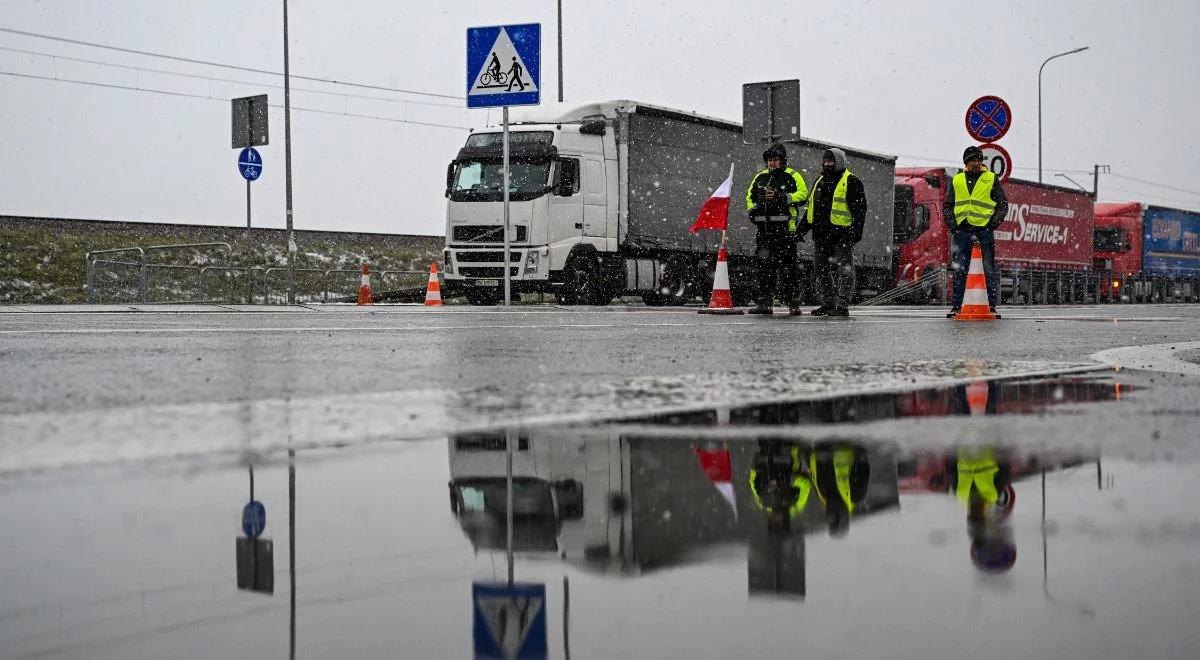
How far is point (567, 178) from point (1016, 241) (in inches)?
641

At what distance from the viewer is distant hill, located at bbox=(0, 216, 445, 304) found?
26.0 meters

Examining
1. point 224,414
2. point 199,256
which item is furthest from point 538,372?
point 199,256

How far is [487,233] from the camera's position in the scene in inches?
842

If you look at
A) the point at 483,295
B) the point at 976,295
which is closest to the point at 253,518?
the point at 976,295

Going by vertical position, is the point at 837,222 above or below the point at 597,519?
above

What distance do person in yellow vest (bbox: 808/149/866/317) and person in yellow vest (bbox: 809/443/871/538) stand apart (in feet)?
35.8

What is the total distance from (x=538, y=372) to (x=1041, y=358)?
282 cm

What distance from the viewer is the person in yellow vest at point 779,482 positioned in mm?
2244

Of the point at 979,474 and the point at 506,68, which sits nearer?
the point at 979,474

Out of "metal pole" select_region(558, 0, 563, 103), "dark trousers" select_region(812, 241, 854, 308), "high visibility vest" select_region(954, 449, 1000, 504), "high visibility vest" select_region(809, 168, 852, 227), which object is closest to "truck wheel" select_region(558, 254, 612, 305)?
Result: "dark trousers" select_region(812, 241, 854, 308)

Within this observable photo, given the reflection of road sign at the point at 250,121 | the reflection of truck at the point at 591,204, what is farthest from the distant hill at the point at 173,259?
the reflection of truck at the point at 591,204

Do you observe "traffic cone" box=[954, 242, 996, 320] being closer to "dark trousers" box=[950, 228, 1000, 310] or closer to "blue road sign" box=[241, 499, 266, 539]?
"dark trousers" box=[950, 228, 1000, 310]

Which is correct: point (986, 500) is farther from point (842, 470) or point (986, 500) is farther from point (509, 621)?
point (509, 621)

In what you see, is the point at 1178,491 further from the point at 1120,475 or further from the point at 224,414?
the point at 224,414
